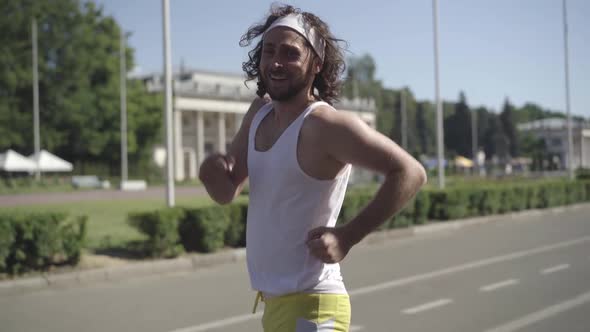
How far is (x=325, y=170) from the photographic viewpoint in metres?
2.09

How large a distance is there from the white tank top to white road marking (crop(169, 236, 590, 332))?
14.6ft

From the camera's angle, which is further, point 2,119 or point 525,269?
point 2,119

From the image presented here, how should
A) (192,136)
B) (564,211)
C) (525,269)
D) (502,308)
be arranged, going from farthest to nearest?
(192,136)
(564,211)
(525,269)
(502,308)

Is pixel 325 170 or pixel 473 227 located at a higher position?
pixel 325 170

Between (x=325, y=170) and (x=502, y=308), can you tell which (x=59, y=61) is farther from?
(x=325, y=170)

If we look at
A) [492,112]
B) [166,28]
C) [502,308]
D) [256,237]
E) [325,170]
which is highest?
[492,112]

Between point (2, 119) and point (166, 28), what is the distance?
4598 centimetres

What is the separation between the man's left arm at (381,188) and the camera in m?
1.97

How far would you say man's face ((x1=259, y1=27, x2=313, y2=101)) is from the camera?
214 cm

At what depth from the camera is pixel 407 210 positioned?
16.2 m

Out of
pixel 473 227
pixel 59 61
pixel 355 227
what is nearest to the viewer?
pixel 355 227

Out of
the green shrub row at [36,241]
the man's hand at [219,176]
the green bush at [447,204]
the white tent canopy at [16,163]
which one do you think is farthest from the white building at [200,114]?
the man's hand at [219,176]

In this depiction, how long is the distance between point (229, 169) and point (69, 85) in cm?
5914

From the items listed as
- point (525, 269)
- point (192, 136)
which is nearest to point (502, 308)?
point (525, 269)
